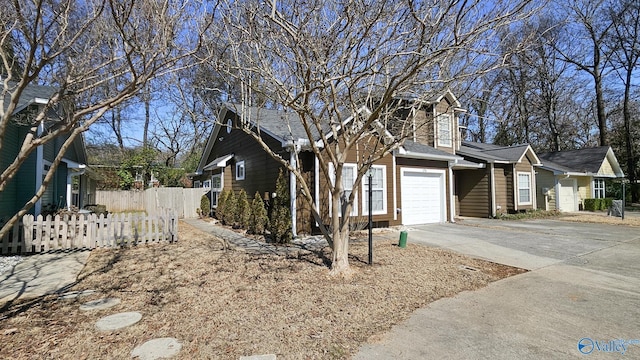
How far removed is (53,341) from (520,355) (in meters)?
4.71

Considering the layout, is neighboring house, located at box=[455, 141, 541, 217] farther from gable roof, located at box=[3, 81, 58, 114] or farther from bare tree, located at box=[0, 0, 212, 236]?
gable roof, located at box=[3, 81, 58, 114]

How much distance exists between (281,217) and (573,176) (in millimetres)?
21487

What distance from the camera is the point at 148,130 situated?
28.0 meters

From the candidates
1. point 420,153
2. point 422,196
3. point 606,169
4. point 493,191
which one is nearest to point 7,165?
point 420,153

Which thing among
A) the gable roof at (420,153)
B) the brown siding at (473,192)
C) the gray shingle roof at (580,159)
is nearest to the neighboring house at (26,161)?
the gable roof at (420,153)

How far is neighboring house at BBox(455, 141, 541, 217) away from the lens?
1570 cm

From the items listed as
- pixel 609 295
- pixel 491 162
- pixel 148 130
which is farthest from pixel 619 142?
pixel 148 130

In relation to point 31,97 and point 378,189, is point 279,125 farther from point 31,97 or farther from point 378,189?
point 31,97

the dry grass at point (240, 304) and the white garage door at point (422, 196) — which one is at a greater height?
the white garage door at point (422, 196)

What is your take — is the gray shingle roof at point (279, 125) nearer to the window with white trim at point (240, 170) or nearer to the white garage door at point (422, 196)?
the window with white trim at point (240, 170)

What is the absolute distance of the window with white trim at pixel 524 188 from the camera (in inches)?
669

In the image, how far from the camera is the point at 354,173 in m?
10.7

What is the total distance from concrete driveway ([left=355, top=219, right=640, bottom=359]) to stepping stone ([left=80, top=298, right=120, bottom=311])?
Result: 348cm

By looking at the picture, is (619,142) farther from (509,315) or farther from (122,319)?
(122,319)
